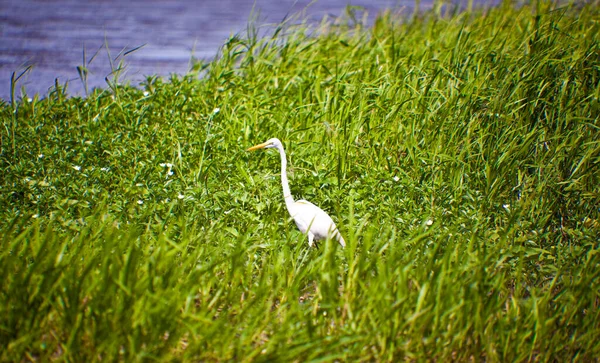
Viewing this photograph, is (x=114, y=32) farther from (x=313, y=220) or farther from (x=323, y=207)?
(x=313, y=220)

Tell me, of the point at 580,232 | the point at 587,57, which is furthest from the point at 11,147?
the point at 587,57

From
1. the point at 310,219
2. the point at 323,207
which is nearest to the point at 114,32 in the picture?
the point at 323,207

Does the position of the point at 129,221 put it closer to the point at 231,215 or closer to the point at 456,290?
the point at 231,215

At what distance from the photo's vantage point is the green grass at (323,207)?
2852 millimetres

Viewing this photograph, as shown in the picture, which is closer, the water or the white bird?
the white bird

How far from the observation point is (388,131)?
4.77 metres

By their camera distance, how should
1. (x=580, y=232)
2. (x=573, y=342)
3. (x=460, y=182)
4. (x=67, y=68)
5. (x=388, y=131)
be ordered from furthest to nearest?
(x=67, y=68), (x=388, y=131), (x=460, y=182), (x=580, y=232), (x=573, y=342)

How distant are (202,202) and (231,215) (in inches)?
7.9

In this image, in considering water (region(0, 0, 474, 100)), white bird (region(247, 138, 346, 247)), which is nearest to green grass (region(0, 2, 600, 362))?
white bird (region(247, 138, 346, 247))

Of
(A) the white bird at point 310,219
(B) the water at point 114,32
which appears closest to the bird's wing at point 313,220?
(A) the white bird at point 310,219

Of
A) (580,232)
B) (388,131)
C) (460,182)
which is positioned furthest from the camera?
(388,131)

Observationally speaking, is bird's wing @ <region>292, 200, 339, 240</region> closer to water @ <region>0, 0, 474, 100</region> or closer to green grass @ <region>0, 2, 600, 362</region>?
green grass @ <region>0, 2, 600, 362</region>

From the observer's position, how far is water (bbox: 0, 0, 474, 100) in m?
8.49

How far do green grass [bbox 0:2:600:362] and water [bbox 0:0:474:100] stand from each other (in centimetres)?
163
